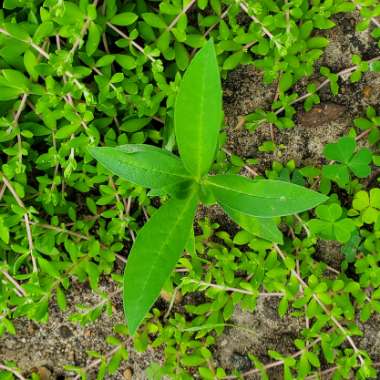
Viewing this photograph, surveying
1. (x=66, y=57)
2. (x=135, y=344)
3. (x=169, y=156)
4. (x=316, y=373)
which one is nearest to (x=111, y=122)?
(x=66, y=57)

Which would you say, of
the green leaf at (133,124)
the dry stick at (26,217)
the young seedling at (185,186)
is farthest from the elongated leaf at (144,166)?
the dry stick at (26,217)

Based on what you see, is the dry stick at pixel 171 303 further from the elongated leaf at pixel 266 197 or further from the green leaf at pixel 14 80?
the green leaf at pixel 14 80

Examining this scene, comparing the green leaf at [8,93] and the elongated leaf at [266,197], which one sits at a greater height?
the green leaf at [8,93]

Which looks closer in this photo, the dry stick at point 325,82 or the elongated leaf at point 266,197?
the elongated leaf at point 266,197

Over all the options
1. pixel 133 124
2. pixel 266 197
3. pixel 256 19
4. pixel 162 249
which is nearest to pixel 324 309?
pixel 266 197

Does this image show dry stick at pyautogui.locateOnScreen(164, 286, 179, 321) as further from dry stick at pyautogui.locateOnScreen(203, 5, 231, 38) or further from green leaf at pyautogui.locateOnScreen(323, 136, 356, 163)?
dry stick at pyautogui.locateOnScreen(203, 5, 231, 38)

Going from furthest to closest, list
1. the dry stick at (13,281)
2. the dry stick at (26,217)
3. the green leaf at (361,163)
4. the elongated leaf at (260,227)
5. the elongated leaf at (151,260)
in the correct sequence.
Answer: the green leaf at (361,163) < the dry stick at (13,281) < the dry stick at (26,217) < the elongated leaf at (260,227) < the elongated leaf at (151,260)
